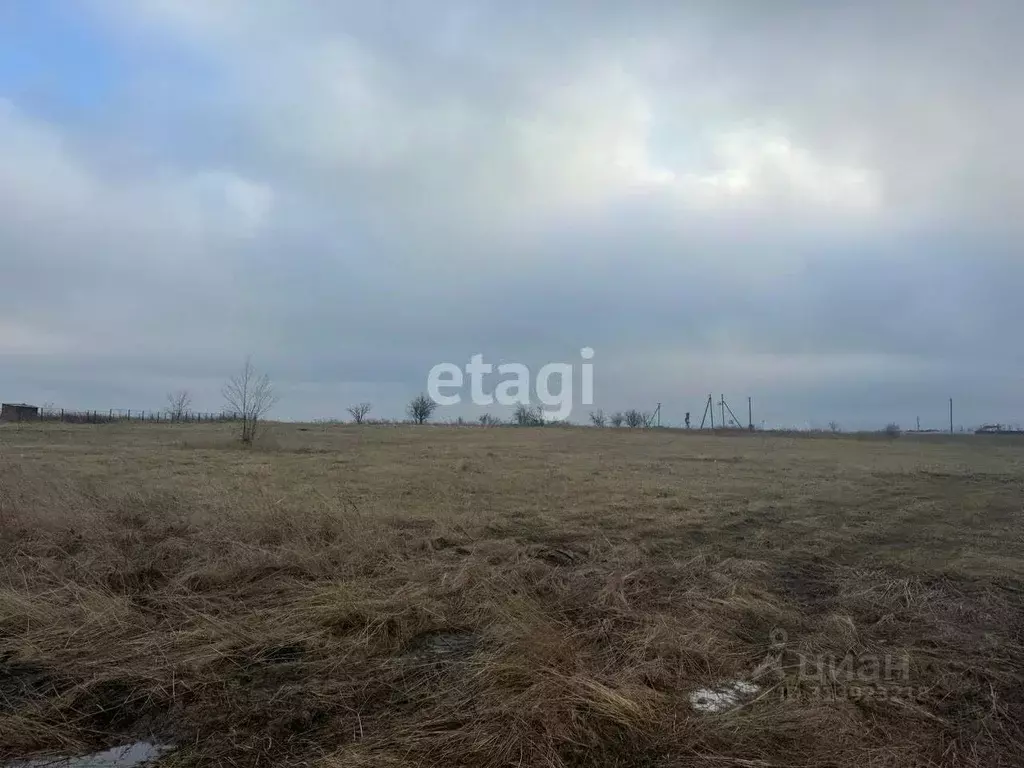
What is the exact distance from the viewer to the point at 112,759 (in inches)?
124

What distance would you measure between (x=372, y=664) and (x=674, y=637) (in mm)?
2143

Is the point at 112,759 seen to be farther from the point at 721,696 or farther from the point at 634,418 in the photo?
the point at 634,418

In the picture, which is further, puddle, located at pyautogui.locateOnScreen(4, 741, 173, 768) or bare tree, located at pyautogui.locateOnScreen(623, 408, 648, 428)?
bare tree, located at pyautogui.locateOnScreen(623, 408, 648, 428)

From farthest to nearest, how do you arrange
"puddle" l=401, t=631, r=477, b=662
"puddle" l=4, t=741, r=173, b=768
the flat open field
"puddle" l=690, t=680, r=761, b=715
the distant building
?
1. the distant building
2. "puddle" l=401, t=631, r=477, b=662
3. "puddle" l=690, t=680, r=761, b=715
4. the flat open field
5. "puddle" l=4, t=741, r=173, b=768

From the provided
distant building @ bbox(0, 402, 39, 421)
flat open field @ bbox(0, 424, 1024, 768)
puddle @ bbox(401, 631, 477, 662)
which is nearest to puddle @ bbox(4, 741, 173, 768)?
flat open field @ bbox(0, 424, 1024, 768)

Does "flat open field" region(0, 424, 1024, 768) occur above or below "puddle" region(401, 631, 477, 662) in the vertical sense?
above

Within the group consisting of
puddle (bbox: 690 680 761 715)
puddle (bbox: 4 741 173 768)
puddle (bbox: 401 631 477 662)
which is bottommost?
puddle (bbox: 4 741 173 768)

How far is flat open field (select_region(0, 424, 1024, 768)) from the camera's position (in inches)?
127

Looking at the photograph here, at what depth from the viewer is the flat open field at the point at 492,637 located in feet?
10.6

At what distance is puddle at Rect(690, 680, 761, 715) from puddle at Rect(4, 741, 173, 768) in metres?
2.92

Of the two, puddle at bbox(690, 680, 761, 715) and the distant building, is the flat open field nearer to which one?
puddle at bbox(690, 680, 761, 715)

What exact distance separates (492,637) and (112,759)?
7.72 ft

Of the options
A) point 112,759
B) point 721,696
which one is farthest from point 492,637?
point 112,759

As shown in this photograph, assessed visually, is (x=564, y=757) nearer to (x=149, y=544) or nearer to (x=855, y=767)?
(x=855, y=767)
